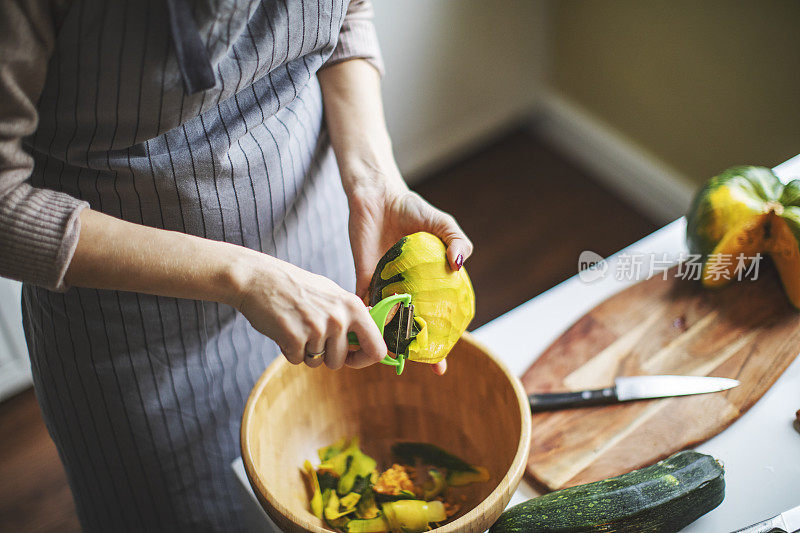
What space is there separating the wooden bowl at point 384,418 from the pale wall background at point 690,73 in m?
1.60

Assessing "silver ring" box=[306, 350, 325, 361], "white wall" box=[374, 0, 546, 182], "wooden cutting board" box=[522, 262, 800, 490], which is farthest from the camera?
"white wall" box=[374, 0, 546, 182]

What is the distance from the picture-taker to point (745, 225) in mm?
1081

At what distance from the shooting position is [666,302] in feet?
3.79

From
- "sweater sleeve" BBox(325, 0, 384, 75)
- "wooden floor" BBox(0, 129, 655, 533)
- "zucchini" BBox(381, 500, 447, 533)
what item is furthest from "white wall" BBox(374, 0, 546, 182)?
"zucchini" BBox(381, 500, 447, 533)

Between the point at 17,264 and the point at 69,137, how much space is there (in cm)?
16

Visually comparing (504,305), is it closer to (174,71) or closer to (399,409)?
(399,409)

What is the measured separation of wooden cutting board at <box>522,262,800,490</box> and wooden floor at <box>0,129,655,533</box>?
1.09 metres

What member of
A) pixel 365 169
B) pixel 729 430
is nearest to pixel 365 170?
pixel 365 169

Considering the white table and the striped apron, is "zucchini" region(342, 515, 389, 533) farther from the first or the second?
the striped apron

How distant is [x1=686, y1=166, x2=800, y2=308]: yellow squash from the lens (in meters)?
1.08

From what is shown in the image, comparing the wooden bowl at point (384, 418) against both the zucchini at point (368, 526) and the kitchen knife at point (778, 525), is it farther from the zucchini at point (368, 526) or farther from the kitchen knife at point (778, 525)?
the kitchen knife at point (778, 525)

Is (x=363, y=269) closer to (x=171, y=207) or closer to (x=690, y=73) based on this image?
(x=171, y=207)

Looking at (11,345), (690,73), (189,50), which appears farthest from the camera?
(690,73)

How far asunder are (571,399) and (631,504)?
0.21 m
